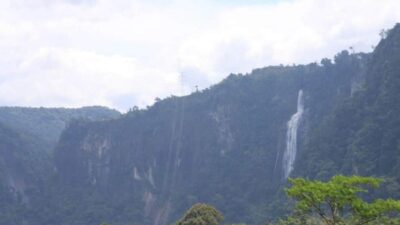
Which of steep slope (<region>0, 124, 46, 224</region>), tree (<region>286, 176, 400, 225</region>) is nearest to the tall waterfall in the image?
steep slope (<region>0, 124, 46, 224</region>)

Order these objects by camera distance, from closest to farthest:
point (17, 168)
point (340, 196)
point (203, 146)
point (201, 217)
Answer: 1. point (340, 196)
2. point (201, 217)
3. point (203, 146)
4. point (17, 168)

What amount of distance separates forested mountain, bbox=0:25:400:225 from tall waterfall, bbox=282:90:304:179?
15 centimetres

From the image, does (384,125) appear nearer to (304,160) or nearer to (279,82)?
(304,160)

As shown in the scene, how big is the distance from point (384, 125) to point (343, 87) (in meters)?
25.8

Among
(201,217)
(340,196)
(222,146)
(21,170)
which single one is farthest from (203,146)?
(340,196)

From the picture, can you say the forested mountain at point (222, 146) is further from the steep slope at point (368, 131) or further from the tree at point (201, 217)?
the tree at point (201, 217)

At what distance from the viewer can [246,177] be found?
103 meters

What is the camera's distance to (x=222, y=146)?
111125 mm

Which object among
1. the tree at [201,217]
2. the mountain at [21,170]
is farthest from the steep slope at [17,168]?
the tree at [201,217]

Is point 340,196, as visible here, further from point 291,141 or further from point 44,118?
point 44,118

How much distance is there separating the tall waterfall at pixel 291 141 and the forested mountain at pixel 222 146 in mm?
152

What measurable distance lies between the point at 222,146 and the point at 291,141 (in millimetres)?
15455

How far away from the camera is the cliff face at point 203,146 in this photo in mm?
99688

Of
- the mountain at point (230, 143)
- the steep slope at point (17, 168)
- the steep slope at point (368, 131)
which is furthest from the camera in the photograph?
the steep slope at point (17, 168)
